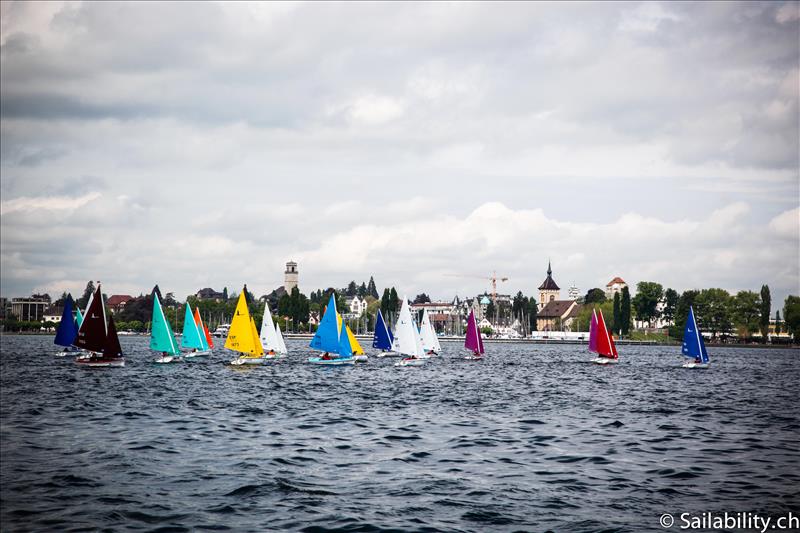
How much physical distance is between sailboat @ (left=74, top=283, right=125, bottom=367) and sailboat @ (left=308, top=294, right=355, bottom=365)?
18921 millimetres

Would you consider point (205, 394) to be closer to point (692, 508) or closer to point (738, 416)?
point (738, 416)

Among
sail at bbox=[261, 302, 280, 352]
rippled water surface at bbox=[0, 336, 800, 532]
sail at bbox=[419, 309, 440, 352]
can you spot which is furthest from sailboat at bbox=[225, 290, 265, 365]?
sail at bbox=[419, 309, 440, 352]

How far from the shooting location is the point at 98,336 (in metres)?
67.4

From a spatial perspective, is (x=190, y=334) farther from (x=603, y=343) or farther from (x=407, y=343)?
(x=603, y=343)

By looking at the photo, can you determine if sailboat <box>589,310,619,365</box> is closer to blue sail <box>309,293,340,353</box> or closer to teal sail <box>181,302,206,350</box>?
blue sail <box>309,293,340,353</box>

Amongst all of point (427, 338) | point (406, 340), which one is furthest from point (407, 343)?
point (427, 338)

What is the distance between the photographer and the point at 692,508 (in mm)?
21266

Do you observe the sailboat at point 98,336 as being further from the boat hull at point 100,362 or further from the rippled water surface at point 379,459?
the rippled water surface at point 379,459

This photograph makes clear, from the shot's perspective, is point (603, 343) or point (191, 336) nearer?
point (191, 336)

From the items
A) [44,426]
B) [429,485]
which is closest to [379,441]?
[429,485]

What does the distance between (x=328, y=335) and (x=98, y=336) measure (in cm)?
2326

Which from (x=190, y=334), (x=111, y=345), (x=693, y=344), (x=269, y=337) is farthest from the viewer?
(x=693, y=344)

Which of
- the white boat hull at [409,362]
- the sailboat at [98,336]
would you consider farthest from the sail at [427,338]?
the sailboat at [98,336]

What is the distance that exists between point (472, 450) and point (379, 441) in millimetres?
4043
